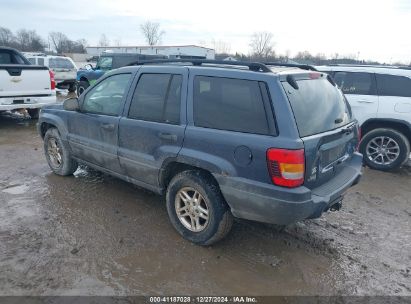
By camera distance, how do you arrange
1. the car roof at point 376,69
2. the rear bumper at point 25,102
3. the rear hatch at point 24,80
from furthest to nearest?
the rear bumper at point 25,102, the rear hatch at point 24,80, the car roof at point 376,69

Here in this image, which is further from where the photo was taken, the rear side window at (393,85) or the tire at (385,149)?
the tire at (385,149)

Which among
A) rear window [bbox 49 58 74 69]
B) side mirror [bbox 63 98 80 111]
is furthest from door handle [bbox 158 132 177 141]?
rear window [bbox 49 58 74 69]

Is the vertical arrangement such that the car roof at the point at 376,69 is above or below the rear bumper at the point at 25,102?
above

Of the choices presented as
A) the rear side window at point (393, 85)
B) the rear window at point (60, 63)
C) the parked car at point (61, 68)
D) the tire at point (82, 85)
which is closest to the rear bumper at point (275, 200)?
the rear side window at point (393, 85)

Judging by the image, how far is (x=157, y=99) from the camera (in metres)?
3.63

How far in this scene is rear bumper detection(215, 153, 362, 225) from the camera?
2.78 metres

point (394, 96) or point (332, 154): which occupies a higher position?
point (394, 96)

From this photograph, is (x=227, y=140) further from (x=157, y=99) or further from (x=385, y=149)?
(x=385, y=149)

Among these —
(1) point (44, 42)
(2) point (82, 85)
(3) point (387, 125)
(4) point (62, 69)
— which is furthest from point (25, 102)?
(1) point (44, 42)

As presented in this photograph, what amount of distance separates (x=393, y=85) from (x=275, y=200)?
435 cm

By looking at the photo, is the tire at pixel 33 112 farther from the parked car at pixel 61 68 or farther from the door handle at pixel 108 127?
the door handle at pixel 108 127

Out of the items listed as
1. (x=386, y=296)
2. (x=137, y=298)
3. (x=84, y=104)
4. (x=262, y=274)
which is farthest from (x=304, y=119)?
(x=84, y=104)

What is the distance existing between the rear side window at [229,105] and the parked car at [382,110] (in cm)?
390

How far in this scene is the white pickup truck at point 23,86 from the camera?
7820mm
